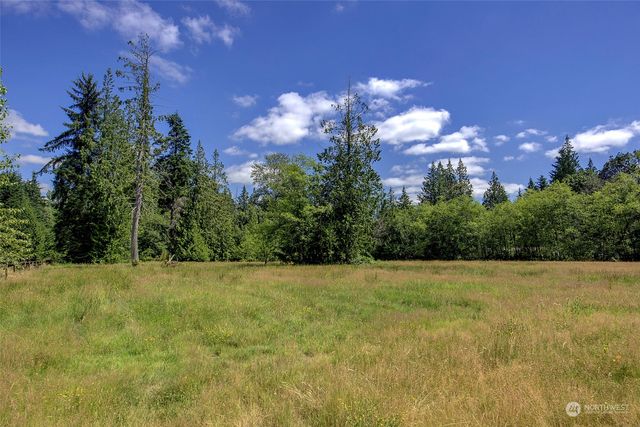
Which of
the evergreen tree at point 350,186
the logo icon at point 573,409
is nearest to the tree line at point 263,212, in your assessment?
the evergreen tree at point 350,186

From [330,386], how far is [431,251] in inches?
2423

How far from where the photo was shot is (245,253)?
55.0 metres

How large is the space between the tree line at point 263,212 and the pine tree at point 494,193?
1023 inches

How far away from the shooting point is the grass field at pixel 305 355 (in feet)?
16.6

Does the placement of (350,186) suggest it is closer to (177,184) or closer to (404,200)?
(177,184)

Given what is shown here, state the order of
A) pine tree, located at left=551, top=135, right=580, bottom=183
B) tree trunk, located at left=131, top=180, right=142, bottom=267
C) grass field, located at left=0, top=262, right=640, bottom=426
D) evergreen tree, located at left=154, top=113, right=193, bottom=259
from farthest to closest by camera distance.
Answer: pine tree, located at left=551, top=135, right=580, bottom=183 → evergreen tree, located at left=154, top=113, right=193, bottom=259 → tree trunk, located at left=131, top=180, right=142, bottom=267 → grass field, located at left=0, top=262, right=640, bottom=426

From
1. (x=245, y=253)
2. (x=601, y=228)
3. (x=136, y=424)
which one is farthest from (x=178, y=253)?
(x=601, y=228)

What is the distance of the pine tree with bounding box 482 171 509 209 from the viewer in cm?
10275

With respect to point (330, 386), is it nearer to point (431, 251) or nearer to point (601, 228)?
point (601, 228)

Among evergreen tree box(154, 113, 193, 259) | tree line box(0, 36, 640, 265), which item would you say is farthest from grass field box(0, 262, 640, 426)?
evergreen tree box(154, 113, 193, 259)

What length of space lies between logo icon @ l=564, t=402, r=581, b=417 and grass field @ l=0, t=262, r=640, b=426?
3.0 inches

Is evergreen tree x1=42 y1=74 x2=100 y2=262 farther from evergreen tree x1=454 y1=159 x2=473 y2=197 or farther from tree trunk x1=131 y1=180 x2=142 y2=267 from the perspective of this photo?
evergreen tree x1=454 y1=159 x2=473 y2=197

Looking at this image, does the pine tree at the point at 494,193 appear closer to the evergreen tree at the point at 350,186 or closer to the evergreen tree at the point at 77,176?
the evergreen tree at the point at 350,186

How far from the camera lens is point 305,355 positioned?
8.40 meters
